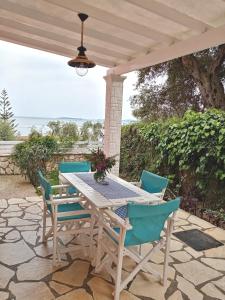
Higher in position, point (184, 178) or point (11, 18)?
point (11, 18)

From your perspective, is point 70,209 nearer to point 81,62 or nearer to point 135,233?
point 135,233

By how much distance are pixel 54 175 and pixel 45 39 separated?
2987mm

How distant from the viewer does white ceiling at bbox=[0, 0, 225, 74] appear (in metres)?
3.02

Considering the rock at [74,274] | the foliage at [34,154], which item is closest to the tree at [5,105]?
the foliage at [34,154]

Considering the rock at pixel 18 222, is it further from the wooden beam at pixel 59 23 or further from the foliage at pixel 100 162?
the wooden beam at pixel 59 23

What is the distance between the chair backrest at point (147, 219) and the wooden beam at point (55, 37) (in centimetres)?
342

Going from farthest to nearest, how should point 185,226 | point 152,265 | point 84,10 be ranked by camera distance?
point 185,226 < point 84,10 < point 152,265

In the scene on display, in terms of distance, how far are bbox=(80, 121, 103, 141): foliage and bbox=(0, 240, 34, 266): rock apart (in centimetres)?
450

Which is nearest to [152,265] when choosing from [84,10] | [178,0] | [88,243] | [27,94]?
[88,243]

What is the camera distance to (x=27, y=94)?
14602 millimetres

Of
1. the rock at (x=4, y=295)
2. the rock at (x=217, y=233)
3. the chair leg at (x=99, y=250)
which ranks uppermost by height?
the chair leg at (x=99, y=250)

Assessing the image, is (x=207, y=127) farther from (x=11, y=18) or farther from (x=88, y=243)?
(x=11, y=18)

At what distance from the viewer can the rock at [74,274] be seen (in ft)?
7.77

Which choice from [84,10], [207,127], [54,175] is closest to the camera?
[84,10]
